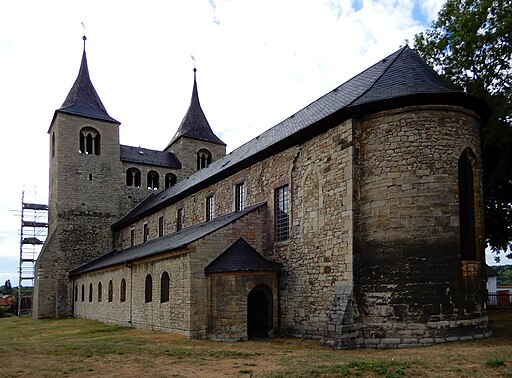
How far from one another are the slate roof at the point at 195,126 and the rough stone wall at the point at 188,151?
1.25 feet

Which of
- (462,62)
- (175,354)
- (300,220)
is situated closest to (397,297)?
(300,220)

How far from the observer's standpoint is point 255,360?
39.8 ft

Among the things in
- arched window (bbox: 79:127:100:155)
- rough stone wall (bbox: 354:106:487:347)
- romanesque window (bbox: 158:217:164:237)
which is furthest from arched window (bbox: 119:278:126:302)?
arched window (bbox: 79:127:100:155)

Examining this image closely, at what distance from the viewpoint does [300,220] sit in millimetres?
17750

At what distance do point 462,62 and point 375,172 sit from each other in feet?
29.9

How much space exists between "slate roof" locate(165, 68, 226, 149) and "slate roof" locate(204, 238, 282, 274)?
26884 mm

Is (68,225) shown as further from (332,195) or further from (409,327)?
(409,327)

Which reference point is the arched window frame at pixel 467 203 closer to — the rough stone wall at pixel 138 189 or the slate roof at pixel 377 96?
the slate roof at pixel 377 96

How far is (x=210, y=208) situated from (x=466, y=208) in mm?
13637

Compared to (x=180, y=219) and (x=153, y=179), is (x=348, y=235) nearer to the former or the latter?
(x=180, y=219)

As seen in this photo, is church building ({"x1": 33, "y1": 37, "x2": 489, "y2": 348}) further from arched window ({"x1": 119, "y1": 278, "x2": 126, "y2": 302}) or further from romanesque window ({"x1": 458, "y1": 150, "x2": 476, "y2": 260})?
arched window ({"x1": 119, "y1": 278, "x2": 126, "y2": 302})

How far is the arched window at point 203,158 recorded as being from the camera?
44.5 m

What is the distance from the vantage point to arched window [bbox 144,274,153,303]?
22203mm

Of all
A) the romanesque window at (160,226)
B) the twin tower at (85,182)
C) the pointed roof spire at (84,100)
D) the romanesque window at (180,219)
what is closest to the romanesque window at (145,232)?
the romanesque window at (160,226)
